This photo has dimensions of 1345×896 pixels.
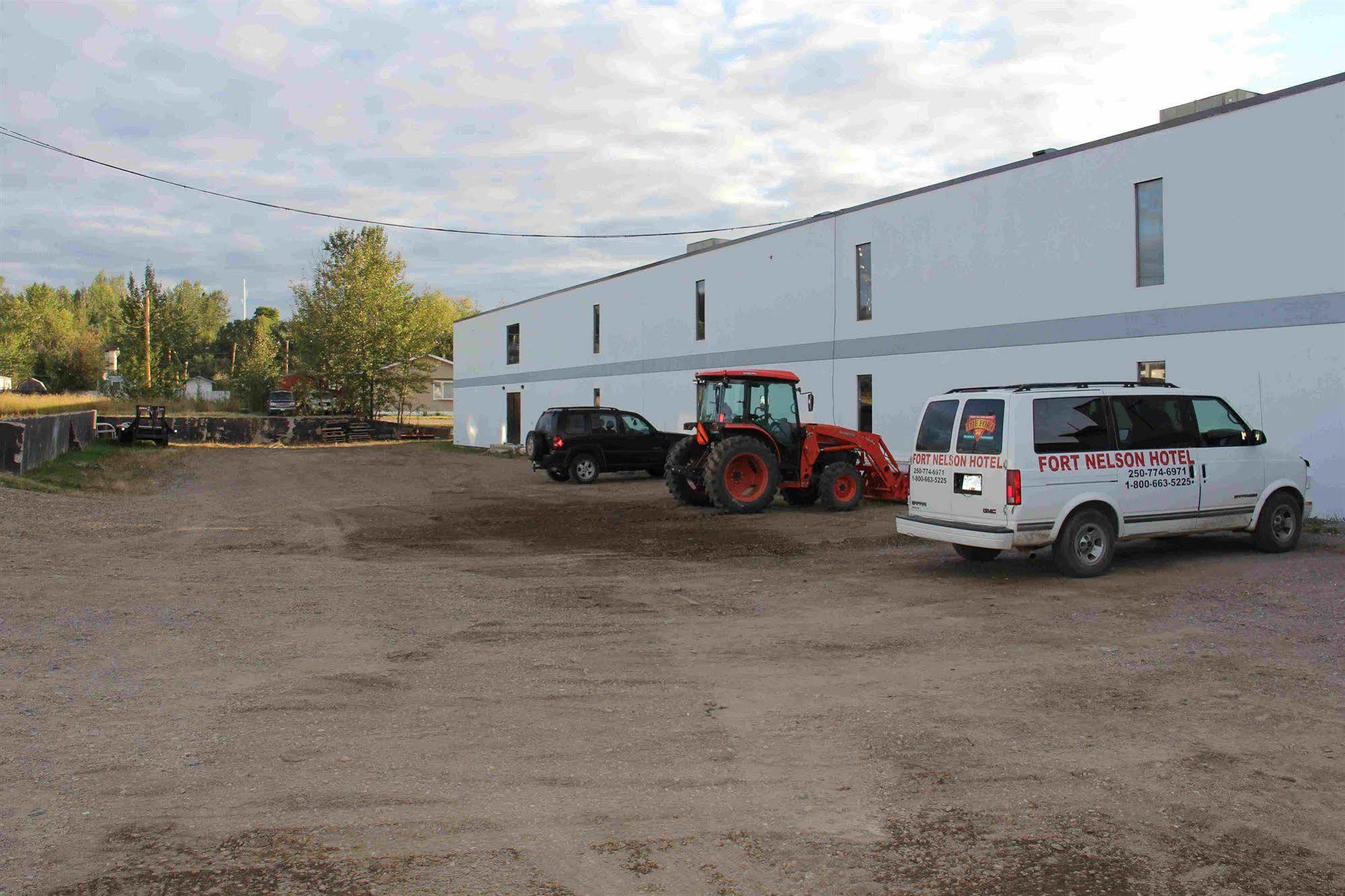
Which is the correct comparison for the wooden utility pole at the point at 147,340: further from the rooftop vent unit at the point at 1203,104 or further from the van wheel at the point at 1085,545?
the van wheel at the point at 1085,545

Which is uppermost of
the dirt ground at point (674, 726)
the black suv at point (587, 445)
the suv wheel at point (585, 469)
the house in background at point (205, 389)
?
the house in background at point (205, 389)

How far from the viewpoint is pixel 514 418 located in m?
41.5

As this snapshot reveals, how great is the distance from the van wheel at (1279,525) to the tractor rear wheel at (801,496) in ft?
23.9

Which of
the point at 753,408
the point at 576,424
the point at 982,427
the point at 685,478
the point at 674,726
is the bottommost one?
the point at 674,726

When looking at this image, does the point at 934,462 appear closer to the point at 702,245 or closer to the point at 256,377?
the point at 702,245

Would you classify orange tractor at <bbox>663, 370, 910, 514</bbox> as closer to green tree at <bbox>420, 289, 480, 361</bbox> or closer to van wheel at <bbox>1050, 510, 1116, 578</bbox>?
van wheel at <bbox>1050, 510, 1116, 578</bbox>

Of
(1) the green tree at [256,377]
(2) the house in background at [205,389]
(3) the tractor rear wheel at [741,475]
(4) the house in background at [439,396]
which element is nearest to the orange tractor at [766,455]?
(3) the tractor rear wheel at [741,475]

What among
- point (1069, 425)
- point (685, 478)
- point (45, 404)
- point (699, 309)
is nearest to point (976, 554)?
point (1069, 425)

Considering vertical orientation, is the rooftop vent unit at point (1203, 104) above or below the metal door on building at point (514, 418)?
above

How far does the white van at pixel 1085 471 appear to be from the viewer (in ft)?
32.5

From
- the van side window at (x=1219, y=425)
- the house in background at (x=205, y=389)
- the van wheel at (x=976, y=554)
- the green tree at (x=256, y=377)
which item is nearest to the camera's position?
the van side window at (x=1219, y=425)

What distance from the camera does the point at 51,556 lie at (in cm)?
1177

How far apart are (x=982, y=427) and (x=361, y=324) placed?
172 feet

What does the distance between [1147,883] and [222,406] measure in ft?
221
